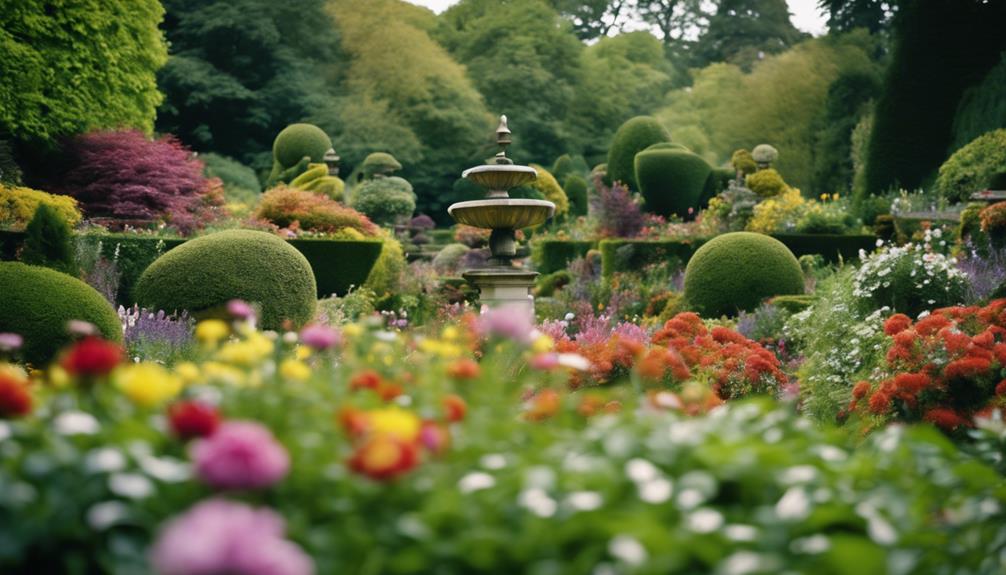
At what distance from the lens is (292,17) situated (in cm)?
3031

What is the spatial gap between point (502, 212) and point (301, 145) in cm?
1370

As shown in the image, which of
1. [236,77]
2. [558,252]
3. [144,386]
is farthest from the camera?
[236,77]

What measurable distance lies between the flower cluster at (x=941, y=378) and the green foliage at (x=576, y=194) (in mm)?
20195

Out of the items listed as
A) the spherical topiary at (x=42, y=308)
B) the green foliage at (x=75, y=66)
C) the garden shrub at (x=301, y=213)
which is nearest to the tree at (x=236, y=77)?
the green foliage at (x=75, y=66)

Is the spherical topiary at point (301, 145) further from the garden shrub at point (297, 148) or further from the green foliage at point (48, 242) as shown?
the green foliage at point (48, 242)

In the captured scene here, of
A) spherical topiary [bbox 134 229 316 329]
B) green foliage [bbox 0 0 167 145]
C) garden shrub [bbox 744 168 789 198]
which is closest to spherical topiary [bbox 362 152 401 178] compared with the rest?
green foliage [bbox 0 0 167 145]

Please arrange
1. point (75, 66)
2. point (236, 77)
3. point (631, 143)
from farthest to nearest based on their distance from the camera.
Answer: point (236, 77) → point (631, 143) → point (75, 66)

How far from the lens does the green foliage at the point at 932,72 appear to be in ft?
58.1

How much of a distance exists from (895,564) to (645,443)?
54cm

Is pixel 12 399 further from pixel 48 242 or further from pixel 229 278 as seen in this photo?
pixel 229 278

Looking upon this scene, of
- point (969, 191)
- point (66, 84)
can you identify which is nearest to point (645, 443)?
point (969, 191)

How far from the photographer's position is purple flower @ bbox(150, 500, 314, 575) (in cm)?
112

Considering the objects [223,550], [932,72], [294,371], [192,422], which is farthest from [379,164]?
[223,550]

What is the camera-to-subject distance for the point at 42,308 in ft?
19.5
